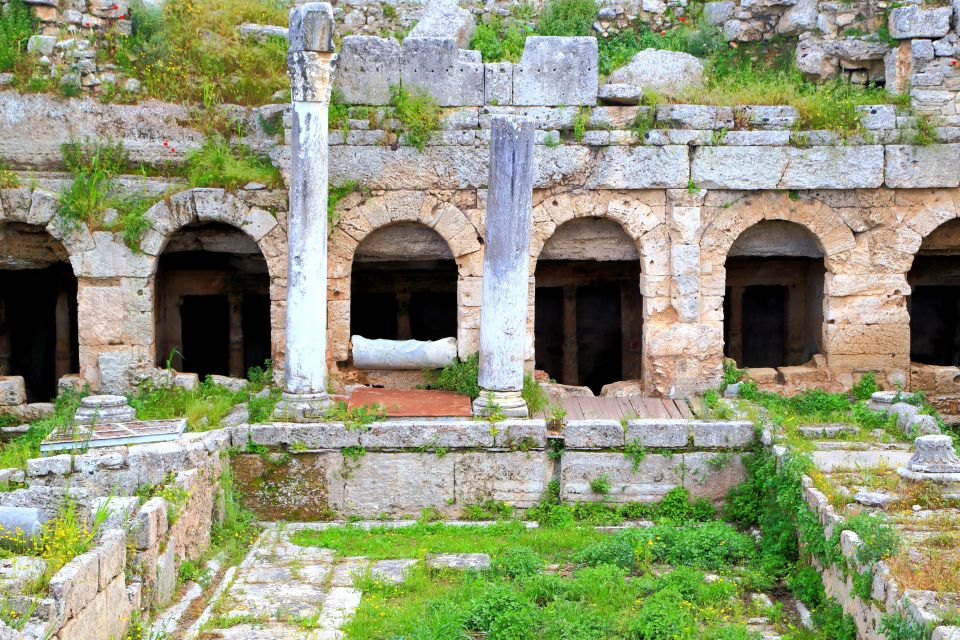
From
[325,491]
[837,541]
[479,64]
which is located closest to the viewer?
[837,541]

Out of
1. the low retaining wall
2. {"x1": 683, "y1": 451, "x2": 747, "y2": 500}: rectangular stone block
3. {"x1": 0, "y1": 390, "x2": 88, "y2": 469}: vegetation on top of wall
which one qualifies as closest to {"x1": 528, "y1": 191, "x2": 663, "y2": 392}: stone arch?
the low retaining wall

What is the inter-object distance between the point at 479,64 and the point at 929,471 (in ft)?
24.7

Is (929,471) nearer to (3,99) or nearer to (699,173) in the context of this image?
(699,173)

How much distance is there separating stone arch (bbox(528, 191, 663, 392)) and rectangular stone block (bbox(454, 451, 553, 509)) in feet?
7.99

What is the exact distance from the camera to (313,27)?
1316 centimetres

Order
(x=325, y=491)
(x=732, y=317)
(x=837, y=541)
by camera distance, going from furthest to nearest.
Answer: (x=732, y=317) < (x=325, y=491) < (x=837, y=541)

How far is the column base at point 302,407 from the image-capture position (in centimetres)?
1335

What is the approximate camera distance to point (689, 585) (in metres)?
10.5

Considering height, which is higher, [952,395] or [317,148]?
[317,148]

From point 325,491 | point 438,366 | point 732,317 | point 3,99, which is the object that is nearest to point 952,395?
point 732,317

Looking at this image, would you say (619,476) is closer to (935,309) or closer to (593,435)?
(593,435)

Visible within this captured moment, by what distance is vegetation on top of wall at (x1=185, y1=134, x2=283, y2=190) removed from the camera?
49.6 feet

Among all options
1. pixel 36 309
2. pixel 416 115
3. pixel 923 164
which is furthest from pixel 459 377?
pixel 36 309

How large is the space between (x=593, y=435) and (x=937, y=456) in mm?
3672
